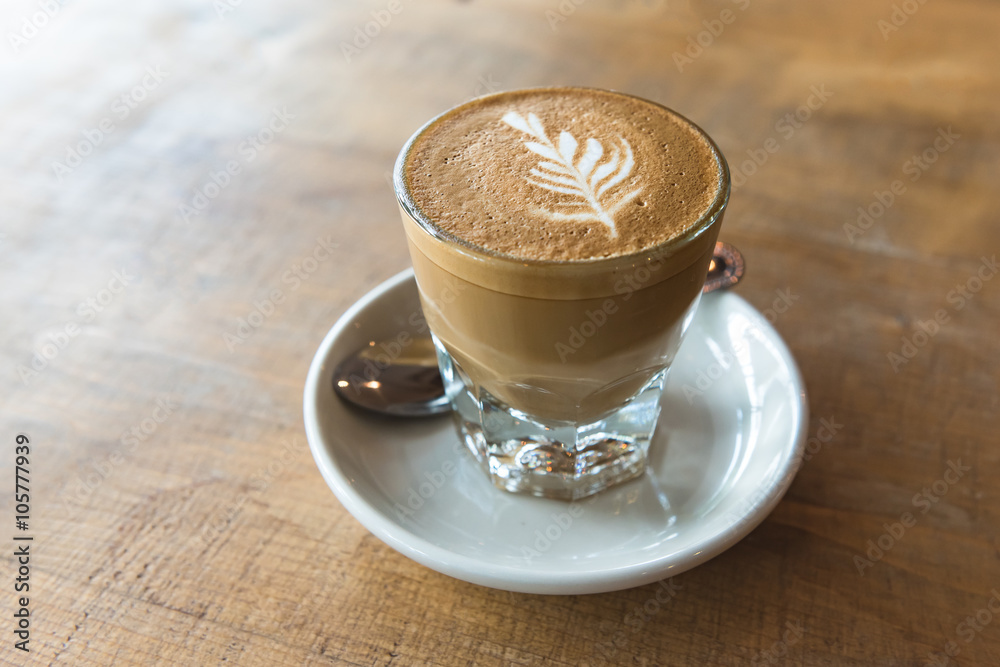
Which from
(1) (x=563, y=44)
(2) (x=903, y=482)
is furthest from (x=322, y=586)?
(1) (x=563, y=44)

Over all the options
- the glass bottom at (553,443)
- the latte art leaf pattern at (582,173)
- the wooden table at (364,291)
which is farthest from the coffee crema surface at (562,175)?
the wooden table at (364,291)

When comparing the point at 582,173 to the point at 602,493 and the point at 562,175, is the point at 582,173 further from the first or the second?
the point at 602,493

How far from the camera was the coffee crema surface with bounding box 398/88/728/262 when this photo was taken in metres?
0.71

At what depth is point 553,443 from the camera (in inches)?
36.0

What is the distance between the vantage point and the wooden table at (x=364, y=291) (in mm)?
759

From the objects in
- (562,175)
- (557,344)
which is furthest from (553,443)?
(562,175)

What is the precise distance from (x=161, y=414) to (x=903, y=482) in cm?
89

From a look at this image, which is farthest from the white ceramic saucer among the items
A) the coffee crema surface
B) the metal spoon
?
the coffee crema surface

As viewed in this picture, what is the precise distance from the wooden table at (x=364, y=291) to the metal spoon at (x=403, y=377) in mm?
110

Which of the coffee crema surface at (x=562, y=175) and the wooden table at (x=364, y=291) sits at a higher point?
the coffee crema surface at (x=562, y=175)

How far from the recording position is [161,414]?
98 centimetres

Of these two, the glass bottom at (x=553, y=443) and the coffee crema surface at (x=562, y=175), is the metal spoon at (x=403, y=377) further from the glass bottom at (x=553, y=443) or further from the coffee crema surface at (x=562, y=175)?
the coffee crema surface at (x=562, y=175)

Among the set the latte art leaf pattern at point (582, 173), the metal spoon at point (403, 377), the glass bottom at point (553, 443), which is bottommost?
the glass bottom at point (553, 443)

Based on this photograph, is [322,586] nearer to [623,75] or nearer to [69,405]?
[69,405]
